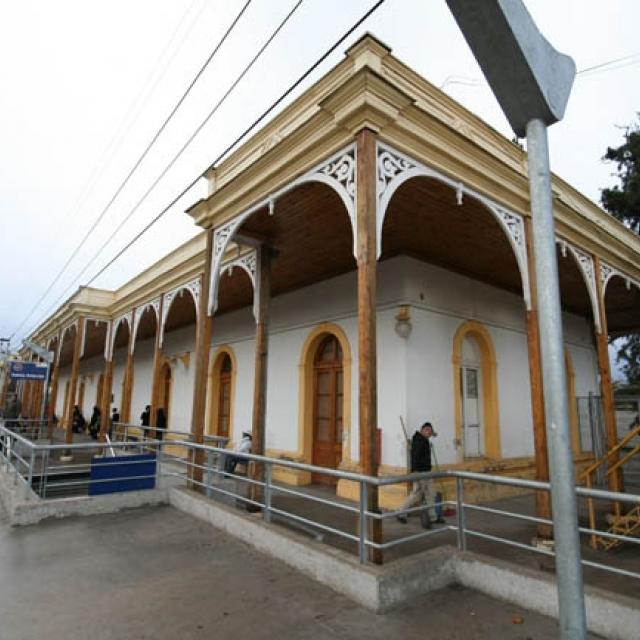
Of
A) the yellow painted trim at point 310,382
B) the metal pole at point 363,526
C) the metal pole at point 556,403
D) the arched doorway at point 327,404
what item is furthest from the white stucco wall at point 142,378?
the metal pole at point 556,403

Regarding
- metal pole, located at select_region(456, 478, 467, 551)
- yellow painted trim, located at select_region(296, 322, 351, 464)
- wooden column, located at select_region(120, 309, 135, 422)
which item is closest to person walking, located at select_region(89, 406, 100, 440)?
wooden column, located at select_region(120, 309, 135, 422)

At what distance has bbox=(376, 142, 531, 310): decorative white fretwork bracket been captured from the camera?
446cm

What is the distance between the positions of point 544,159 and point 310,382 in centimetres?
799

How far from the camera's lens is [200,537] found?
5.23 metres

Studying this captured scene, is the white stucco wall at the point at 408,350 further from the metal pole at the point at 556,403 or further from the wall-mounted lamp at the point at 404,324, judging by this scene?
the metal pole at the point at 556,403

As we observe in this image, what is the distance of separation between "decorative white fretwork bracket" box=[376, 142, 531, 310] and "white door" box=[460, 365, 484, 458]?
117 inches

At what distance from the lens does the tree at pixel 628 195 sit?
57.1ft

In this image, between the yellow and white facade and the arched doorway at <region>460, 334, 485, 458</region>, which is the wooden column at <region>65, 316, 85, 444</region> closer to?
the yellow and white facade

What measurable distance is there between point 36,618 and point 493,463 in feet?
23.3

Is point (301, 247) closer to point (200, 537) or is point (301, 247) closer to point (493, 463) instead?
point (200, 537)

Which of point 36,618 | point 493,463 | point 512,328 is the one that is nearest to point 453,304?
point 512,328

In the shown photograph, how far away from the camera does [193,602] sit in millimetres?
3543

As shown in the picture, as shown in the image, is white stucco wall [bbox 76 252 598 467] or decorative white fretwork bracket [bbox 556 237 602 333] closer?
decorative white fretwork bracket [bbox 556 237 602 333]

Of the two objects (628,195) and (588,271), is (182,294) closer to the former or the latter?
(588,271)
